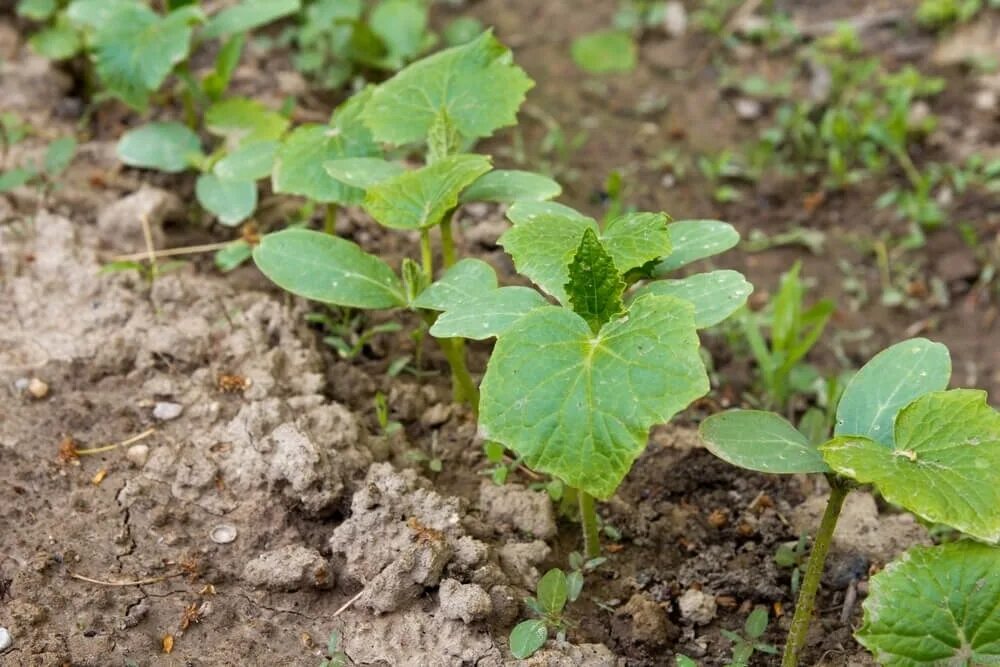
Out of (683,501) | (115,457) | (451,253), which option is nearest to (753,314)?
(683,501)

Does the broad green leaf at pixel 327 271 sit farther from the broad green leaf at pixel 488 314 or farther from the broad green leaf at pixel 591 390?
the broad green leaf at pixel 591 390

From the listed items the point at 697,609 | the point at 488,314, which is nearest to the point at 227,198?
the point at 488,314

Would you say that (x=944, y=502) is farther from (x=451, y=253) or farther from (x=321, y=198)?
(x=321, y=198)

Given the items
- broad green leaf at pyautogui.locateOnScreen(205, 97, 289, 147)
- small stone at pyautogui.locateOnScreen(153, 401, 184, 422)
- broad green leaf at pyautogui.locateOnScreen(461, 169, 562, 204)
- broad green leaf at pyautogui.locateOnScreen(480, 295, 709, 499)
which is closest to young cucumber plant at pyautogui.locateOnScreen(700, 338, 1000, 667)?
broad green leaf at pyautogui.locateOnScreen(480, 295, 709, 499)

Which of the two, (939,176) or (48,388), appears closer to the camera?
(48,388)

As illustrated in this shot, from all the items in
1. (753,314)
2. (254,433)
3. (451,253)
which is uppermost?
(451,253)

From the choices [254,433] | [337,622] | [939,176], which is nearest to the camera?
[337,622]

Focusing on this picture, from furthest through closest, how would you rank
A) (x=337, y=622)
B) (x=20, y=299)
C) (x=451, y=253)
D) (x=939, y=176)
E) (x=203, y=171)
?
(x=939, y=176), (x=203, y=171), (x=20, y=299), (x=451, y=253), (x=337, y=622)
